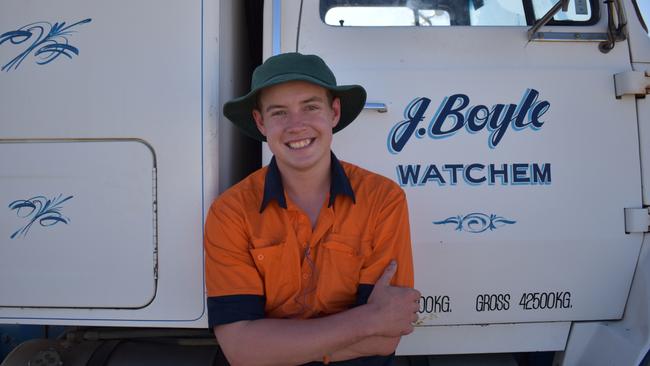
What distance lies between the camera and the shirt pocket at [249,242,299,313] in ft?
4.93

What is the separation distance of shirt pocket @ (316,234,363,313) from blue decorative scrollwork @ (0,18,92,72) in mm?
1053

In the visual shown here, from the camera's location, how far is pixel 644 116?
1.84m

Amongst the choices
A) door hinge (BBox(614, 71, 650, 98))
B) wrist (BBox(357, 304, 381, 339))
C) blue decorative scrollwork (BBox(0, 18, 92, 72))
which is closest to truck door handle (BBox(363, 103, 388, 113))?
wrist (BBox(357, 304, 381, 339))

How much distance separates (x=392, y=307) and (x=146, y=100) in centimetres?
102

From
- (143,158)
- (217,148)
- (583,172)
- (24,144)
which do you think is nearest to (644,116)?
(583,172)

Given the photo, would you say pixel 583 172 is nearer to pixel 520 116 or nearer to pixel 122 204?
pixel 520 116


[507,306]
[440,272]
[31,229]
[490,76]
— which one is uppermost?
[490,76]

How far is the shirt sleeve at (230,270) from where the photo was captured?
1.46 m

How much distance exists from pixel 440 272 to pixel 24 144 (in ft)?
4.82

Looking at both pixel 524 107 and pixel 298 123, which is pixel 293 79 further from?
pixel 524 107

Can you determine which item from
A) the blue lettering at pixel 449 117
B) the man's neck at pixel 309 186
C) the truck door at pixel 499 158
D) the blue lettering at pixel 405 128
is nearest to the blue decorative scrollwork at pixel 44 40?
the truck door at pixel 499 158

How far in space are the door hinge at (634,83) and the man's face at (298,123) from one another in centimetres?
109

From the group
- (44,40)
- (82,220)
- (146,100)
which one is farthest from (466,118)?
(44,40)

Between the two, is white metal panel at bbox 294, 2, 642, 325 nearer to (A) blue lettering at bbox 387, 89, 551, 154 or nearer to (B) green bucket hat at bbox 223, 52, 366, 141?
(A) blue lettering at bbox 387, 89, 551, 154
